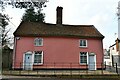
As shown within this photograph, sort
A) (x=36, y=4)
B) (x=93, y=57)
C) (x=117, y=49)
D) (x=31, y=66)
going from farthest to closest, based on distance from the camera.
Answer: (x=117, y=49), (x=93, y=57), (x=31, y=66), (x=36, y=4)

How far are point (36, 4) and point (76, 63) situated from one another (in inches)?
595

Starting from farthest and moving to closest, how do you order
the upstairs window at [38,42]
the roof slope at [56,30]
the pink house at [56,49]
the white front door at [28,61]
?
the roof slope at [56,30] → the upstairs window at [38,42] → the pink house at [56,49] → the white front door at [28,61]

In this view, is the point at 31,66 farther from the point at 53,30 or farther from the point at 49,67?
the point at 53,30

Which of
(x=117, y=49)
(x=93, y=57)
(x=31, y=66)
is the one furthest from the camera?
(x=117, y=49)

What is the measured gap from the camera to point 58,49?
27.2 meters

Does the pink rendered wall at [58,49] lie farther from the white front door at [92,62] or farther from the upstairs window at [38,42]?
the white front door at [92,62]

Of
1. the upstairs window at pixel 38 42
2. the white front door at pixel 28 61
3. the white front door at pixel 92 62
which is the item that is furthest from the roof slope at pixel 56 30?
the white front door at pixel 92 62

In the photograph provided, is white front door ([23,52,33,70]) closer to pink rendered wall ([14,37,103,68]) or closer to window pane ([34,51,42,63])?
pink rendered wall ([14,37,103,68])

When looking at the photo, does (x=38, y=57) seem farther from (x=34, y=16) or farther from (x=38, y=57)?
(x=34, y=16)

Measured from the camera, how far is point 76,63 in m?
27.1

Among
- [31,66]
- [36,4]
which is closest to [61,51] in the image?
[31,66]

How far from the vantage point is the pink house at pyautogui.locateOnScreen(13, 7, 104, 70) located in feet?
86.3

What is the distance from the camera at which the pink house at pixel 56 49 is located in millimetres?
26312

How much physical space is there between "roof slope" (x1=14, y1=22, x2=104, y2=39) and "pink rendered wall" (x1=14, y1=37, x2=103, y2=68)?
2.19ft
